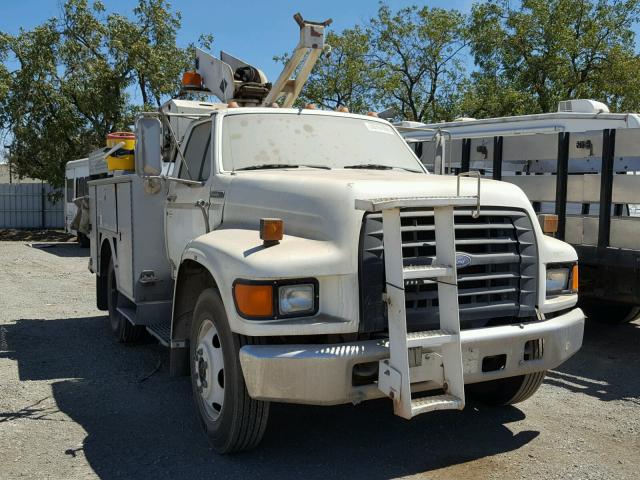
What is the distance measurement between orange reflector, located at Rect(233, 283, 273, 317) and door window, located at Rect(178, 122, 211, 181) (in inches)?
68.2

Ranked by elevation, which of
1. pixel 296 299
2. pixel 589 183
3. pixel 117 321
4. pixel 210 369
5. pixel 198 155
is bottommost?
pixel 117 321

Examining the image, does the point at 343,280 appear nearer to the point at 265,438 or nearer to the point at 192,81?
the point at 265,438

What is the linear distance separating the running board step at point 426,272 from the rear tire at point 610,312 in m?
5.04

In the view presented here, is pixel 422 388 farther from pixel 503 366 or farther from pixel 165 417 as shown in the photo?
pixel 165 417

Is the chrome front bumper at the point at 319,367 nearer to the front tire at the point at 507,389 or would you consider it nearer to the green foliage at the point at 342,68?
the front tire at the point at 507,389

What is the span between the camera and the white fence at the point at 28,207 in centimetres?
2745

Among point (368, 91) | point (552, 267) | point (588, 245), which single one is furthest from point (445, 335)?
point (368, 91)

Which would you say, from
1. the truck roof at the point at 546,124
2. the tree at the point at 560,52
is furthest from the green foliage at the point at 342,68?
the truck roof at the point at 546,124

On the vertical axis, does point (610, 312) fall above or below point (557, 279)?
below

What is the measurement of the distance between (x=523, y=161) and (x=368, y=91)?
2043 cm

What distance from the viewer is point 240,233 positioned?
435 cm

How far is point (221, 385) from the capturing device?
14.0 feet

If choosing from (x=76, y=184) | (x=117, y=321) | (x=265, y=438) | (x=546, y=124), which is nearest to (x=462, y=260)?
(x=265, y=438)

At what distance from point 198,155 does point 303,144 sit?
0.89m
